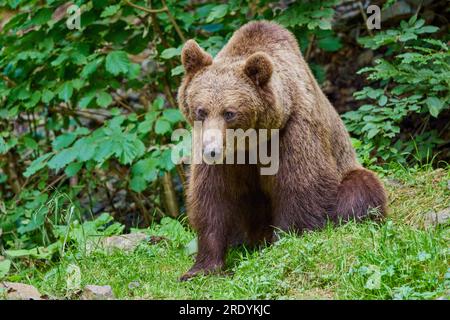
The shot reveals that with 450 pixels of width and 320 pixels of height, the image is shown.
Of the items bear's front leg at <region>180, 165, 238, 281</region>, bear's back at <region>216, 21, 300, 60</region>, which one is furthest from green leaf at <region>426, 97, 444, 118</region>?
bear's front leg at <region>180, 165, 238, 281</region>

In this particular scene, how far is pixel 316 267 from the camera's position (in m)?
5.34

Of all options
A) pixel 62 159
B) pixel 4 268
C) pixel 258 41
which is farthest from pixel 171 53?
pixel 4 268

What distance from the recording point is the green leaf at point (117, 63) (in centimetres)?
839

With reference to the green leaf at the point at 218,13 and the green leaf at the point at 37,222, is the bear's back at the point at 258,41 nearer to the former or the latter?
the green leaf at the point at 218,13

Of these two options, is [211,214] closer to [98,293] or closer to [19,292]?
[98,293]

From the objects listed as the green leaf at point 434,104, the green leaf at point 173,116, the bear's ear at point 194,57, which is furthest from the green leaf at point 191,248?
the green leaf at point 434,104

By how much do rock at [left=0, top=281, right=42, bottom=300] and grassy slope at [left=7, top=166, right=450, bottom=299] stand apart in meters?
0.21

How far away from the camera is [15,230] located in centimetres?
969

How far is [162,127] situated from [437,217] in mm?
3362

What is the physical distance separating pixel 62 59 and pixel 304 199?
3728 millimetres

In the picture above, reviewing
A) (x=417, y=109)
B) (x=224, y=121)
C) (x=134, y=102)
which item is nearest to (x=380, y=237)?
(x=224, y=121)

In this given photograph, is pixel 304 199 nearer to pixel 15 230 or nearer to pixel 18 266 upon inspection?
pixel 18 266

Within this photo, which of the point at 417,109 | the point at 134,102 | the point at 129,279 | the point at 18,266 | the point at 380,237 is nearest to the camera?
the point at 380,237

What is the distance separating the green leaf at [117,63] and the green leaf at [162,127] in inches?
28.2
